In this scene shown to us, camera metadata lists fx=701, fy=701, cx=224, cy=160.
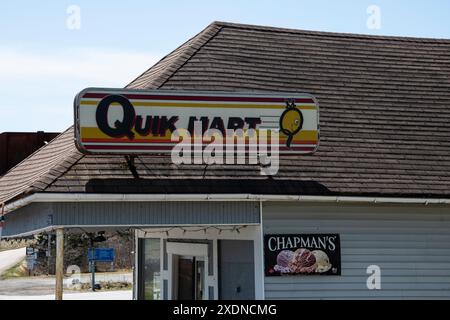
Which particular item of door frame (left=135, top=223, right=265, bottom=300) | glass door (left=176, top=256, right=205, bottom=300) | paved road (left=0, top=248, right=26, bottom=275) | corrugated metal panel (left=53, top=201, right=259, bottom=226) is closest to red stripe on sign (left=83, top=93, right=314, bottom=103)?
corrugated metal panel (left=53, top=201, right=259, bottom=226)

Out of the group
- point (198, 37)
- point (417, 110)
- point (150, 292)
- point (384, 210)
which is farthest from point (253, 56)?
point (150, 292)

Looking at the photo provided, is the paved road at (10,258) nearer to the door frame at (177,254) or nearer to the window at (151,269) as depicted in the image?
the window at (151,269)

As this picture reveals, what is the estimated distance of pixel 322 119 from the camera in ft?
49.0

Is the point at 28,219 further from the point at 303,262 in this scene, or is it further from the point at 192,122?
the point at 303,262

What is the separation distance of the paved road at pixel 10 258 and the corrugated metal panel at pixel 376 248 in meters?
39.6

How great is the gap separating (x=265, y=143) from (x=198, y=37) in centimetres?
520

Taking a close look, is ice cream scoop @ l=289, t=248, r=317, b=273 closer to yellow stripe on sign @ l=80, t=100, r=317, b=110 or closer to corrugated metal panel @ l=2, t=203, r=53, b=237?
yellow stripe on sign @ l=80, t=100, r=317, b=110

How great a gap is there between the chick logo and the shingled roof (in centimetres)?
84

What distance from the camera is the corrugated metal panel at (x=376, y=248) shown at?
12883 mm

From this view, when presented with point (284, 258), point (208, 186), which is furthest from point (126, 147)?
point (284, 258)

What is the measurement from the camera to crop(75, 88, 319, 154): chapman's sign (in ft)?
38.8

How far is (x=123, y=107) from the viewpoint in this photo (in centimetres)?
1200
